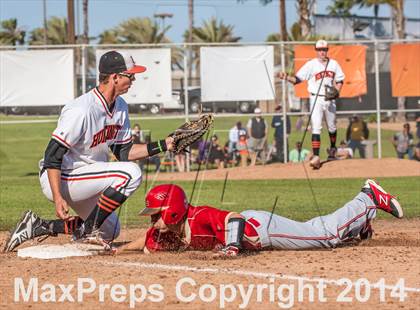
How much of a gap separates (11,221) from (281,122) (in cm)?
1243

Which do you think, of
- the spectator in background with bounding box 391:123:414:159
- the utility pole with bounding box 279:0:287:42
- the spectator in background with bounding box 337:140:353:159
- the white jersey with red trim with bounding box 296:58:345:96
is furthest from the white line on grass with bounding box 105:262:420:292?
the utility pole with bounding box 279:0:287:42

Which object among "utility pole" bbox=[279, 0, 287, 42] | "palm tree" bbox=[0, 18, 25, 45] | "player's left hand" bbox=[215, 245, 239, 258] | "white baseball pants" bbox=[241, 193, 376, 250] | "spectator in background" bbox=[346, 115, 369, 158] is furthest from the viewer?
"palm tree" bbox=[0, 18, 25, 45]

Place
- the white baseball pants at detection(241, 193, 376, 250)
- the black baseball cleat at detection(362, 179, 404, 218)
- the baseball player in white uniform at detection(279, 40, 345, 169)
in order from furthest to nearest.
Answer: the baseball player in white uniform at detection(279, 40, 345, 169) → the black baseball cleat at detection(362, 179, 404, 218) → the white baseball pants at detection(241, 193, 376, 250)

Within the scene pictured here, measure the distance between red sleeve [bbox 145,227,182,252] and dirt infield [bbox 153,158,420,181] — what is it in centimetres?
1122

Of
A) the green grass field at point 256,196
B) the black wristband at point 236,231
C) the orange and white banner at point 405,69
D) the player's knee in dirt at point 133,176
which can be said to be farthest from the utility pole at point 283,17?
the black wristband at point 236,231

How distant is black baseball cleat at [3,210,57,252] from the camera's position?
8.45 m

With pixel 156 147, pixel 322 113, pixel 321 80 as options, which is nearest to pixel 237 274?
pixel 156 147

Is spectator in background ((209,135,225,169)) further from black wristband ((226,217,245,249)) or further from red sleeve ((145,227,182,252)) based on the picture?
black wristband ((226,217,245,249))

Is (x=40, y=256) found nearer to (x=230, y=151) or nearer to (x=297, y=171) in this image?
(x=297, y=171)

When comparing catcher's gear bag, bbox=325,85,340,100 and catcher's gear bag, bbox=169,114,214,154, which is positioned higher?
catcher's gear bag, bbox=325,85,340,100

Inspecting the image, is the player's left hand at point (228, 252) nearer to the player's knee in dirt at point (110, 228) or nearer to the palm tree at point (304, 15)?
the player's knee in dirt at point (110, 228)

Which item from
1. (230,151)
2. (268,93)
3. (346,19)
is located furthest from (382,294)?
(346,19)

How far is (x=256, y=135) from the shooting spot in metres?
23.3

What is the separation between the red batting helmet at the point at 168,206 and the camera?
7.47 m
